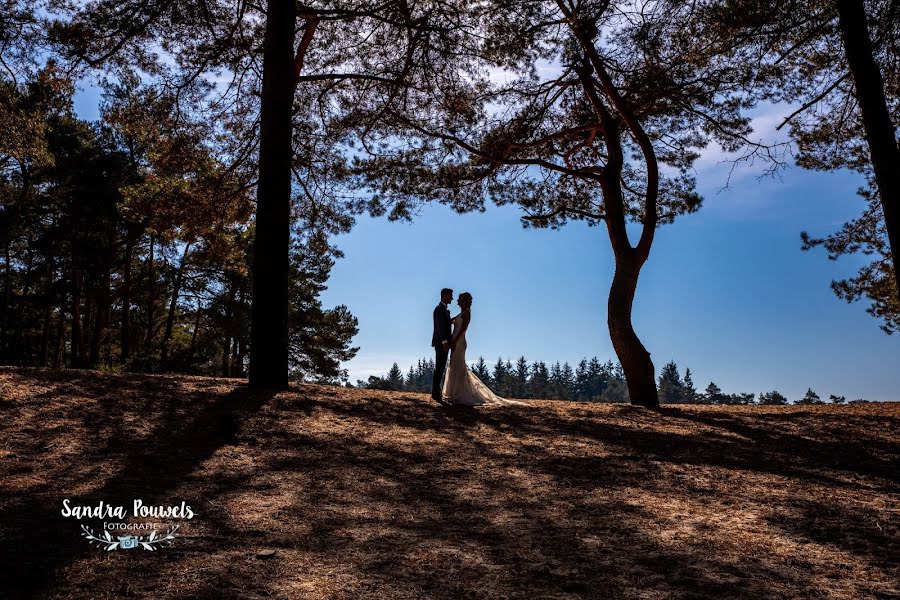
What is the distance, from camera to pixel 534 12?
13.2m

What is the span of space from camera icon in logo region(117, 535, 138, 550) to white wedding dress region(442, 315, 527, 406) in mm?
7205

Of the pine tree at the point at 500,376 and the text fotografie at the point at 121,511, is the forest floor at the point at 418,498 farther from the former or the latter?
the pine tree at the point at 500,376

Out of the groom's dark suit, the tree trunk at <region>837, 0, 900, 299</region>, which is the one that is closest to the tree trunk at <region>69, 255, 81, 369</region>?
the groom's dark suit

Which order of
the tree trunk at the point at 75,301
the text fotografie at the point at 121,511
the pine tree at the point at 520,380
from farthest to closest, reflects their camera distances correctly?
the pine tree at the point at 520,380, the tree trunk at the point at 75,301, the text fotografie at the point at 121,511

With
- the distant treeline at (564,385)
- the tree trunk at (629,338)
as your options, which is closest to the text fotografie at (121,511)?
the tree trunk at (629,338)

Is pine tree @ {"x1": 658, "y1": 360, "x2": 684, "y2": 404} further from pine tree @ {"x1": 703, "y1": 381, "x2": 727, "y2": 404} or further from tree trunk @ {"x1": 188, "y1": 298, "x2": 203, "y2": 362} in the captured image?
tree trunk @ {"x1": 188, "y1": 298, "x2": 203, "y2": 362}

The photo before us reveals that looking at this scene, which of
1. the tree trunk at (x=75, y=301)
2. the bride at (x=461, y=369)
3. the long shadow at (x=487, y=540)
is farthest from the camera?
the tree trunk at (x=75, y=301)

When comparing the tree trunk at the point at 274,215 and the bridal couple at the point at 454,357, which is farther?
the bridal couple at the point at 454,357

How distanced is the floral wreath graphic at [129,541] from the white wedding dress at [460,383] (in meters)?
7.13

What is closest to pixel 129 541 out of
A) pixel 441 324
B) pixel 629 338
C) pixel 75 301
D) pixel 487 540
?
pixel 487 540

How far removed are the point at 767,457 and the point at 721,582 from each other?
4837 millimetres

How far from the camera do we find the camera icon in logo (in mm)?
A: 4246

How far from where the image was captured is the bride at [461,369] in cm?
1130

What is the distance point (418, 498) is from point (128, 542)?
2.45 meters
